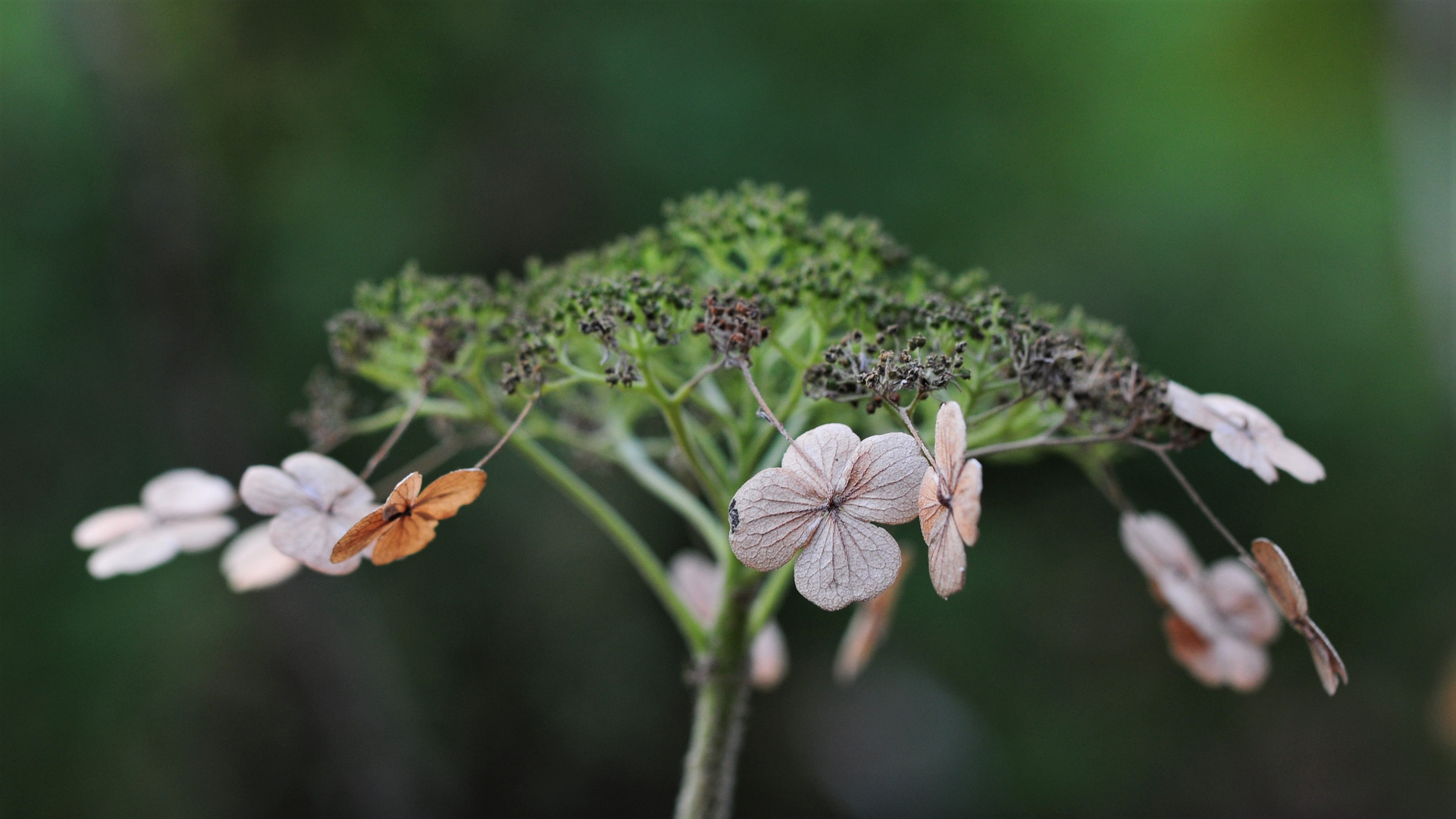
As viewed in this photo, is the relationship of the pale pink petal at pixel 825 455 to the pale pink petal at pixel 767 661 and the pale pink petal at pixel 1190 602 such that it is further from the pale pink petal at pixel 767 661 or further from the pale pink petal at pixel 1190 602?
the pale pink petal at pixel 767 661

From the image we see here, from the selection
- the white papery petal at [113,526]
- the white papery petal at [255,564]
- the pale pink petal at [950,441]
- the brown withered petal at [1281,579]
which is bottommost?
the brown withered petal at [1281,579]

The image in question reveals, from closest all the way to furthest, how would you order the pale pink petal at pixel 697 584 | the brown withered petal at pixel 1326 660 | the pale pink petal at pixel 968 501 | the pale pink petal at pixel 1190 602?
the pale pink petal at pixel 968 501 < the brown withered petal at pixel 1326 660 < the pale pink petal at pixel 1190 602 < the pale pink petal at pixel 697 584

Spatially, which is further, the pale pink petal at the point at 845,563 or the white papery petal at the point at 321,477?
the white papery petal at the point at 321,477

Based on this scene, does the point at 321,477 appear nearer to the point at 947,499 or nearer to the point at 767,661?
the point at 947,499

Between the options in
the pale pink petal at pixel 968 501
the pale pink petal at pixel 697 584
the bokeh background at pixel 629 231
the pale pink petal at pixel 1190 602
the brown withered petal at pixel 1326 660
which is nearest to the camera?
the pale pink petal at pixel 968 501

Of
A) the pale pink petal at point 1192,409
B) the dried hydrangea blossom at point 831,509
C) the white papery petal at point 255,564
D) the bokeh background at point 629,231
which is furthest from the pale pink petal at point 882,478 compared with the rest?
the bokeh background at point 629,231

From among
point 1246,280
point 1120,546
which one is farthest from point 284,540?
A: point 1246,280

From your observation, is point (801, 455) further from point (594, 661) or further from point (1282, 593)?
point (594, 661)
